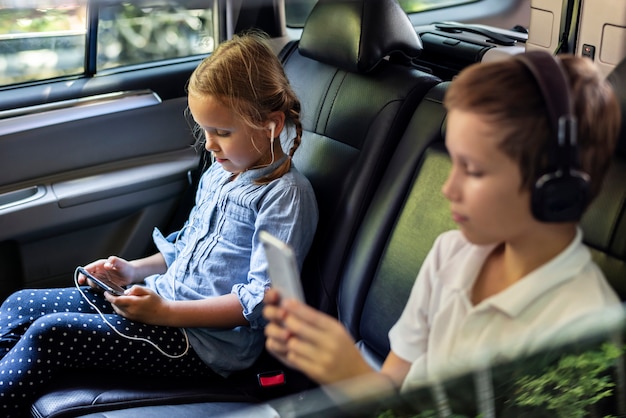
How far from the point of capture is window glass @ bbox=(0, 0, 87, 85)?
3.92 feet

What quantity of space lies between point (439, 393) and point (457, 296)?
181 mm

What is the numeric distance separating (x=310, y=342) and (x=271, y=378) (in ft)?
1.85

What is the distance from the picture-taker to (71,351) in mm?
1354

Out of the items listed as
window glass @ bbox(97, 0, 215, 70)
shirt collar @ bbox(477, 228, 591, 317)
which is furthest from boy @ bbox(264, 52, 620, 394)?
window glass @ bbox(97, 0, 215, 70)

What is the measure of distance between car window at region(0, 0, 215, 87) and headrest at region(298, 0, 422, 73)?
0.24 metres

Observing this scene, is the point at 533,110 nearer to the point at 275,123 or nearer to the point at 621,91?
the point at 621,91

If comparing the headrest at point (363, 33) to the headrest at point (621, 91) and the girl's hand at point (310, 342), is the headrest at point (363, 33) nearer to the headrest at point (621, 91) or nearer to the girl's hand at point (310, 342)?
the headrest at point (621, 91)

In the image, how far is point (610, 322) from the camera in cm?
69

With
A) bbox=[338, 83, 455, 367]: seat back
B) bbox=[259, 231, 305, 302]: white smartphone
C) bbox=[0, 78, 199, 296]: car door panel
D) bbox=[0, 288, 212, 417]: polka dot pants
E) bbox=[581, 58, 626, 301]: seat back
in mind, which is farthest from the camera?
bbox=[0, 78, 199, 296]: car door panel

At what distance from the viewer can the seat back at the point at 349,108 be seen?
140 centimetres

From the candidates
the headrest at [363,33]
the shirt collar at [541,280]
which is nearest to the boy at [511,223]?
the shirt collar at [541,280]

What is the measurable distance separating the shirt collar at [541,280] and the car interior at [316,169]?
0.23ft

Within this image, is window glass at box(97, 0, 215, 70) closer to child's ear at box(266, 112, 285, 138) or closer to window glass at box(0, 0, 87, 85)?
window glass at box(0, 0, 87, 85)

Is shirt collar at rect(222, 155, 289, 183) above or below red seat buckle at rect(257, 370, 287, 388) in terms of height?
above
